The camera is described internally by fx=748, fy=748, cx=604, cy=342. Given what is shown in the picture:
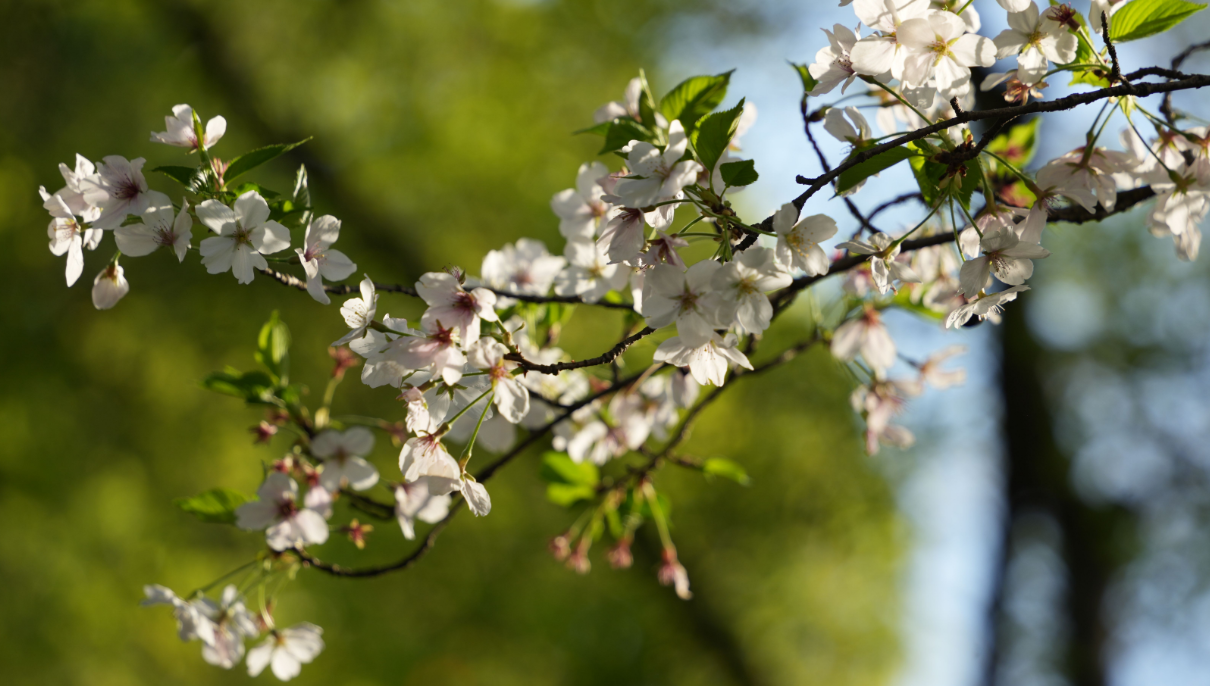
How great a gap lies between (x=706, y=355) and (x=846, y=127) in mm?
307

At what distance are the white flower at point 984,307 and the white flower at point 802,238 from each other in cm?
16

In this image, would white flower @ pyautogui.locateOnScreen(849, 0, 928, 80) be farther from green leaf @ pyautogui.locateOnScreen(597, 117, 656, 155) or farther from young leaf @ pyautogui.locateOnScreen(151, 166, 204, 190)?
young leaf @ pyautogui.locateOnScreen(151, 166, 204, 190)

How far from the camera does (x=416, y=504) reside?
1052mm

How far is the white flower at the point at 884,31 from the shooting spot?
2.20 feet

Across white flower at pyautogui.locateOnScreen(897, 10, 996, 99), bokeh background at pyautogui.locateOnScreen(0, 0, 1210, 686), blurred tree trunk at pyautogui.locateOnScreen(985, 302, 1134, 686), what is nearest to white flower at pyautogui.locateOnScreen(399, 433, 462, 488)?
white flower at pyautogui.locateOnScreen(897, 10, 996, 99)

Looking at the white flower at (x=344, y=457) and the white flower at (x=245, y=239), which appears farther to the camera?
the white flower at (x=344, y=457)

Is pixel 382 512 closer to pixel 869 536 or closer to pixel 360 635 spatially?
pixel 360 635

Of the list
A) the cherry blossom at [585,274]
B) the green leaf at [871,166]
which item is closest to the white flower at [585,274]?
the cherry blossom at [585,274]

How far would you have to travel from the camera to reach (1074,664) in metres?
4.57

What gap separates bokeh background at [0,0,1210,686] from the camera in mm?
4594

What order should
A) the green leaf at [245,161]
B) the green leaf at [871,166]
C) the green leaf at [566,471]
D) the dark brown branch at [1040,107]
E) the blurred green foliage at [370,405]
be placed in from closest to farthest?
the dark brown branch at [1040,107] → the green leaf at [871,166] → the green leaf at [245,161] → the green leaf at [566,471] → the blurred green foliage at [370,405]

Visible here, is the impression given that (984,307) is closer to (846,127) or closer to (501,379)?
(846,127)

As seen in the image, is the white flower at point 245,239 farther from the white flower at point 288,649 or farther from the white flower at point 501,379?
the white flower at point 288,649

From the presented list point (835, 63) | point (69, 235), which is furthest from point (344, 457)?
point (835, 63)
